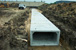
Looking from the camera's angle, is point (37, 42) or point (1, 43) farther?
point (37, 42)

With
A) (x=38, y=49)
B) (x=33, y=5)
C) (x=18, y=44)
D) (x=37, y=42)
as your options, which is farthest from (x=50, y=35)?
(x=33, y=5)

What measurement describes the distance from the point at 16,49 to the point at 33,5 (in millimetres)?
47897

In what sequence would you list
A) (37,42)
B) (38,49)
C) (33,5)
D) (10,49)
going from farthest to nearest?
(33,5) → (37,42) → (38,49) → (10,49)

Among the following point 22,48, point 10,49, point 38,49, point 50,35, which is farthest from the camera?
point 50,35

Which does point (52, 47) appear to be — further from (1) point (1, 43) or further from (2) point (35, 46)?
(1) point (1, 43)

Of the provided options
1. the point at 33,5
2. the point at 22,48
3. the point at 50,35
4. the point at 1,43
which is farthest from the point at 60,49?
the point at 33,5

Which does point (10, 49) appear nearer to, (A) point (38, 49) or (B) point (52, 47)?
(A) point (38, 49)

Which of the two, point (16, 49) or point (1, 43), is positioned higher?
point (1, 43)

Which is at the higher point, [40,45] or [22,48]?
[22,48]

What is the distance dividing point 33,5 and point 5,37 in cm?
4771

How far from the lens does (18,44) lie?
4539 millimetres

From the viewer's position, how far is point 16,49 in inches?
162

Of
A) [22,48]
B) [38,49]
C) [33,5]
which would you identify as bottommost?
[33,5]

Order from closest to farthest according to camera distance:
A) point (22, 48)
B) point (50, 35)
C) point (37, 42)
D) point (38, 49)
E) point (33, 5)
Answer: point (22, 48) → point (38, 49) → point (37, 42) → point (50, 35) → point (33, 5)
